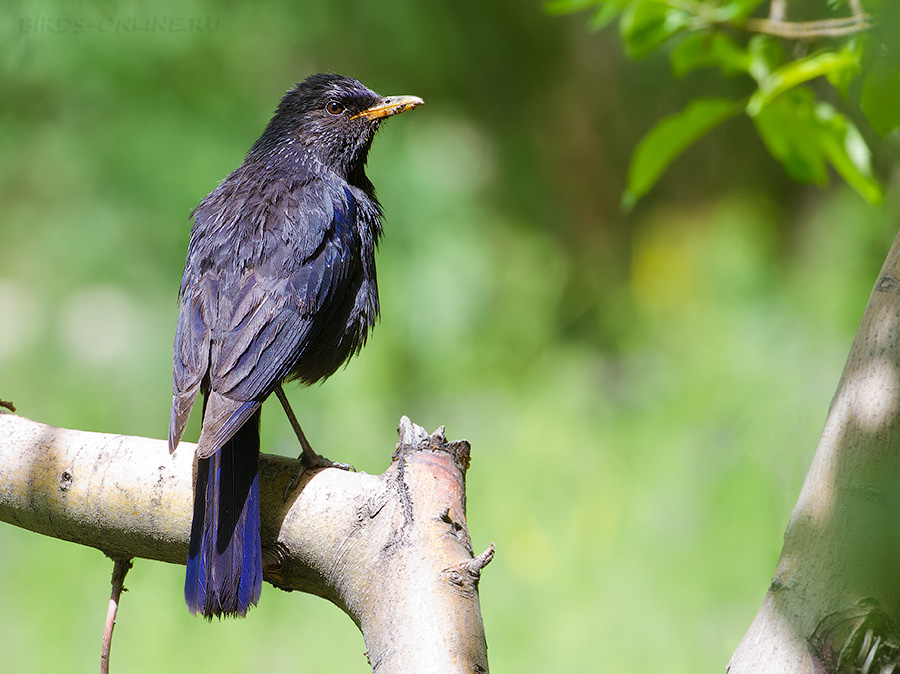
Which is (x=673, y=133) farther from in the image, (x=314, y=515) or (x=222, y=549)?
(x=222, y=549)

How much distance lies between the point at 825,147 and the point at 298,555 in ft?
5.16

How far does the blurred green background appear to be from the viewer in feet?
15.3

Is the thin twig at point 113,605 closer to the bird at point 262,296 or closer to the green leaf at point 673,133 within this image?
the bird at point 262,296

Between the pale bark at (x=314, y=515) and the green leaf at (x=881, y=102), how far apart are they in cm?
106

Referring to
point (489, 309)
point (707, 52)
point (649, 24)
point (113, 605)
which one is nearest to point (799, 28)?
point (707, 52)

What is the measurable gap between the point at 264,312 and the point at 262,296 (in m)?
0.06

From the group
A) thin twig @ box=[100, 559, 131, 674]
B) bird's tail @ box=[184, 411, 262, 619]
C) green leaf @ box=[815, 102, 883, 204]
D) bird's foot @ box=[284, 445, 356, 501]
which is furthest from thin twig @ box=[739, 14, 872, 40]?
thin twig @ box=[100, 559, 131, 674]

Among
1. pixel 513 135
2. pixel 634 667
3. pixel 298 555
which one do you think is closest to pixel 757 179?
pixel 513 135

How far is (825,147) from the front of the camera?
2.33 meters

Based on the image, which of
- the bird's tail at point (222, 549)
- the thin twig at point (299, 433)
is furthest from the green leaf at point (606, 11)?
the bird's tail at point (222, 549)

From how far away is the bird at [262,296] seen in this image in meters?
2.14

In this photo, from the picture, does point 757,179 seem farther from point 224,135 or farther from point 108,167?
point 108,167

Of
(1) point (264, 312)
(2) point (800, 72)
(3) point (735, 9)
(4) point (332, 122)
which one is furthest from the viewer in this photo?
(4) point (332, 122)

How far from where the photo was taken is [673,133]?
2.43 m
